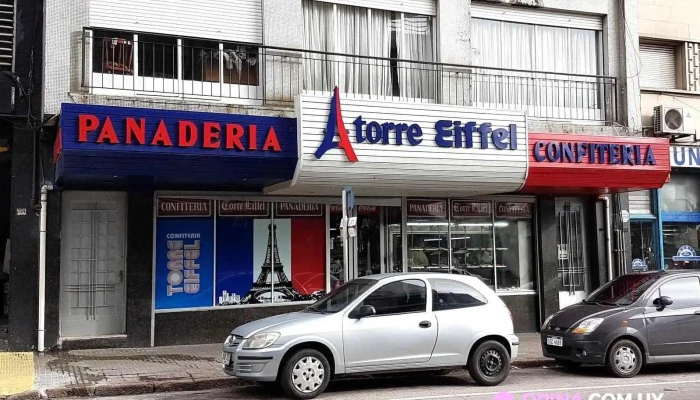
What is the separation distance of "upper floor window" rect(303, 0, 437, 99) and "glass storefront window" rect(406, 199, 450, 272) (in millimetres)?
2304

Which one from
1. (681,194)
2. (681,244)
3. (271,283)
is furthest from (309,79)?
(681,244)

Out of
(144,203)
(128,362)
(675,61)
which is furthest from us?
(675,61)

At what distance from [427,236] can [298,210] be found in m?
2.88

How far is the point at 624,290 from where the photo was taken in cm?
1138

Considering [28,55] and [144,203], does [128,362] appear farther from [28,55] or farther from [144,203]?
[28,55]

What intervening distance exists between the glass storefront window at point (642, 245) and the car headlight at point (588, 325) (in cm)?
692

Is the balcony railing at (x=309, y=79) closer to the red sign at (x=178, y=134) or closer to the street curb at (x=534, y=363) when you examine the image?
the red sign at (x=178, y=134)

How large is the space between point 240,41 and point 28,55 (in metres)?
3.60

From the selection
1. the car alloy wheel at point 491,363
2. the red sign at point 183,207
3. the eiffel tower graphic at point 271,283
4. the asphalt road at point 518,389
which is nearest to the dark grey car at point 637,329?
the asphalt road at point 518,389

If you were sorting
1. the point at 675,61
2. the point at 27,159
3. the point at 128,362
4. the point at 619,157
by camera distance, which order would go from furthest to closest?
1. the point at 675,61
2. the point at 619,157
3. the point at 27,159
4. the point at 128,362

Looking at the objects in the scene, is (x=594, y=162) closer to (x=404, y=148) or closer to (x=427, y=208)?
(x=427, y=208)

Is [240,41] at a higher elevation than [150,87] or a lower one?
higher

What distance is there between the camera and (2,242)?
1498 centimetres

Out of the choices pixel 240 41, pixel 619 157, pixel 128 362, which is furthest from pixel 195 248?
pixel 619 157
